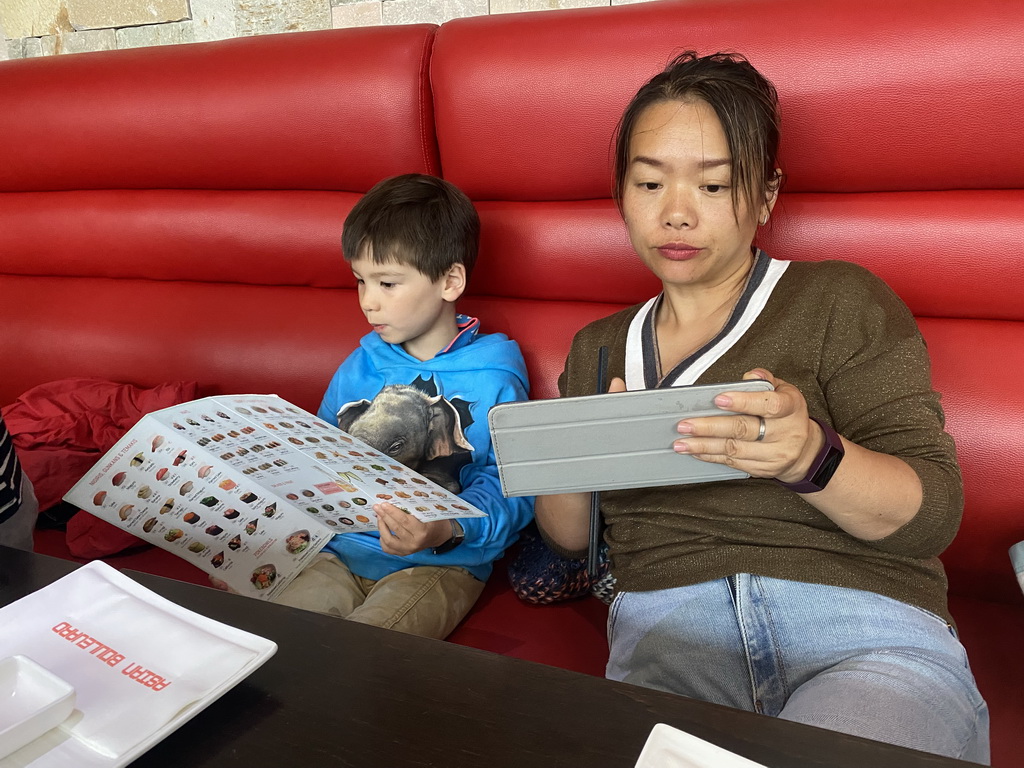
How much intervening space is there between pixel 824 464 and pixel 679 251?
37 cm

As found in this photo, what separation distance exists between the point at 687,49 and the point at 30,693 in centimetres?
115

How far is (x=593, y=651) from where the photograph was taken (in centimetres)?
111

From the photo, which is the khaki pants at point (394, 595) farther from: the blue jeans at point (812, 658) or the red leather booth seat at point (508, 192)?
the blue jeans at point (812, 658)

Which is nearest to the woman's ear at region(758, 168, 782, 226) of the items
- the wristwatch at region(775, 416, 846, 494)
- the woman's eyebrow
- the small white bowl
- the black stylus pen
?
the woman's eyebrow

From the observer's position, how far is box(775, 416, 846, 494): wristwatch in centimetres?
76

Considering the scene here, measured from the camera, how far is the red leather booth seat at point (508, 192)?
114 cm

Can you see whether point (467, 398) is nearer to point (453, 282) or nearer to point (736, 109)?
point (453, 282)

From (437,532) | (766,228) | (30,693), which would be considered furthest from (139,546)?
(766,228)

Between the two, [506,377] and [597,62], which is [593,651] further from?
[597,62]

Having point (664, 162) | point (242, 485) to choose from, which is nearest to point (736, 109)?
point (664, 162)

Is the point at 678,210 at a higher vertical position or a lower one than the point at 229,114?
lower

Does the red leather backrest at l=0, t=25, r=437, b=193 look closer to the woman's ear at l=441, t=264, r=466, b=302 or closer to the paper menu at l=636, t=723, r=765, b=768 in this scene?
the woman's ear at l=441, t=264, r=466, b=302

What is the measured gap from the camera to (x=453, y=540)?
120 cm

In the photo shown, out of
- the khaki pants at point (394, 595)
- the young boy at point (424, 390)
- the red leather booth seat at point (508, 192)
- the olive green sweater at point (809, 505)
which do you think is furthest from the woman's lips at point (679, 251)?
the khaki pants at point (394, 595)
